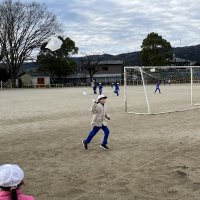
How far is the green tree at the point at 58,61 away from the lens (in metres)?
73.4

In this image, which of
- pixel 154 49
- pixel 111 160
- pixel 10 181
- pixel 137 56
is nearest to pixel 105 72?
pixel 137 56

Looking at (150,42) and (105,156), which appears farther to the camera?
(150,42)

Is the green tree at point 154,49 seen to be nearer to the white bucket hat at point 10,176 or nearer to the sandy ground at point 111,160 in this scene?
the sandy ground at point 111,160

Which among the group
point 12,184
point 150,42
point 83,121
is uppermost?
point 150,42

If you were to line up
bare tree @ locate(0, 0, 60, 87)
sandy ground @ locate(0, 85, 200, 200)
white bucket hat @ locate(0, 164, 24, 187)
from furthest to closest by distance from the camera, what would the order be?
bare tree @ locate(0, 0, 60, 87) < sandy ground @ locate(0, 85, 200, 200) < white bucket hat @ locate(0, 164, 24, 187)

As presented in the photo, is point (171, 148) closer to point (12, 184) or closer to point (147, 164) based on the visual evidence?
point (147, 164)

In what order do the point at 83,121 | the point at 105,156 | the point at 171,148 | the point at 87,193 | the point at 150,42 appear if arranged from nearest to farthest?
the point at 87,193
the point at 105,156
the point at 171,148
the point at 83,121
the point at 150,42

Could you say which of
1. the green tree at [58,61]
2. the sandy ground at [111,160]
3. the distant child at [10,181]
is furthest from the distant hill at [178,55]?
the distant child at [10,181]

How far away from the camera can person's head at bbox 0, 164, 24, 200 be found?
2.97m

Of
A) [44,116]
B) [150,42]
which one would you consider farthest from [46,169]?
[150,42]

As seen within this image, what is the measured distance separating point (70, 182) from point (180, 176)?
6.01 ft

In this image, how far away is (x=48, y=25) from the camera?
65.6m

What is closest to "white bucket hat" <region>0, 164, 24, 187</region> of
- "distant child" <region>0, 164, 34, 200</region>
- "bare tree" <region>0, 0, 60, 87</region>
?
"distant child" <region>0, 164, 34, 200</region>

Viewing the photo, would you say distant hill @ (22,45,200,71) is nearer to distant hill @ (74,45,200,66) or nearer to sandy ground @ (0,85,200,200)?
distant hill @ (74,45,200,66)
